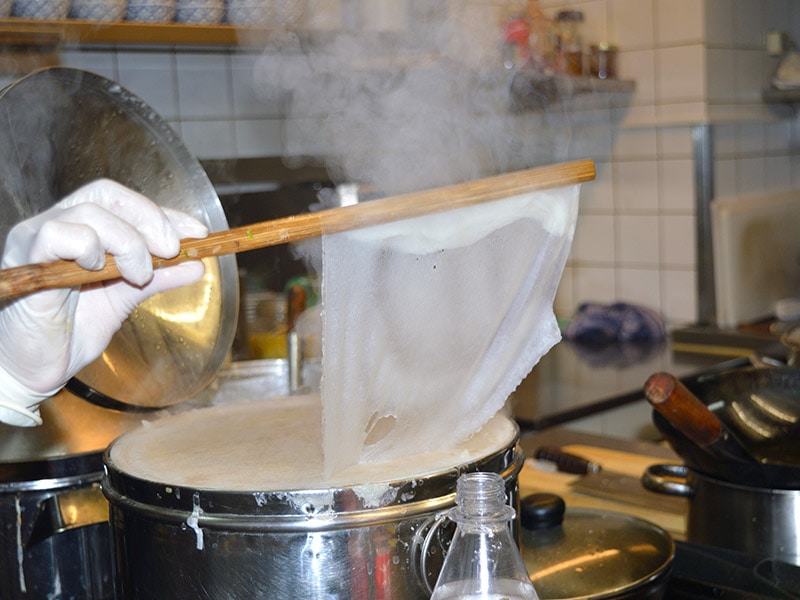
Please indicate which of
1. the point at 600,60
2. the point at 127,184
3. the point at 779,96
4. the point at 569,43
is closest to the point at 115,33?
the point at 127,184

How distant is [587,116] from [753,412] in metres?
2.22

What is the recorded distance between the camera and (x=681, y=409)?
3.26ft

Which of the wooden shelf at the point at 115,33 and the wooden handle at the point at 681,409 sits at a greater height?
the wooden shelf at the point at 115,33

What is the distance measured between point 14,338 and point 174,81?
1.95 m

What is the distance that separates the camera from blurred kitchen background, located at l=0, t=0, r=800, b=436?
2.38 metres

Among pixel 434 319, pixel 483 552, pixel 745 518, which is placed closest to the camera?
pixel 483 552

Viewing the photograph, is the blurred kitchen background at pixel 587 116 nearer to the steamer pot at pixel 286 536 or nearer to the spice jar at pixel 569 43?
the spice jar at pixel 569 43

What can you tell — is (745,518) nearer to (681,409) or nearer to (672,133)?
(681,409)

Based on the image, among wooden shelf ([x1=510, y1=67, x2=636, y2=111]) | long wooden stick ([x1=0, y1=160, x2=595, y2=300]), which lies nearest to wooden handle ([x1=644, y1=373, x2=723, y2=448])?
long wooden stick ([x1=0, y1=160, x2=595, y2=300])

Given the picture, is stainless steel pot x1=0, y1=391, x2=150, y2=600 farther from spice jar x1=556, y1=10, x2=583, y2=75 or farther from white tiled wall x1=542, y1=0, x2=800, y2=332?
white tiled wall x1=542, y1=0, x2=800, y2=332

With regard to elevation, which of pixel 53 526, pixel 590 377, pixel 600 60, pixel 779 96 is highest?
pixel 600 60

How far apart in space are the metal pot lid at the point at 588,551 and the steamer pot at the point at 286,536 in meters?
0.21

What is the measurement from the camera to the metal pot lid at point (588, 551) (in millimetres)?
910

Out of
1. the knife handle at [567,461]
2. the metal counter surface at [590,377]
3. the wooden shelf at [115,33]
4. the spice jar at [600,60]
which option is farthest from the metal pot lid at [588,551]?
the spice jar at [600,60]
